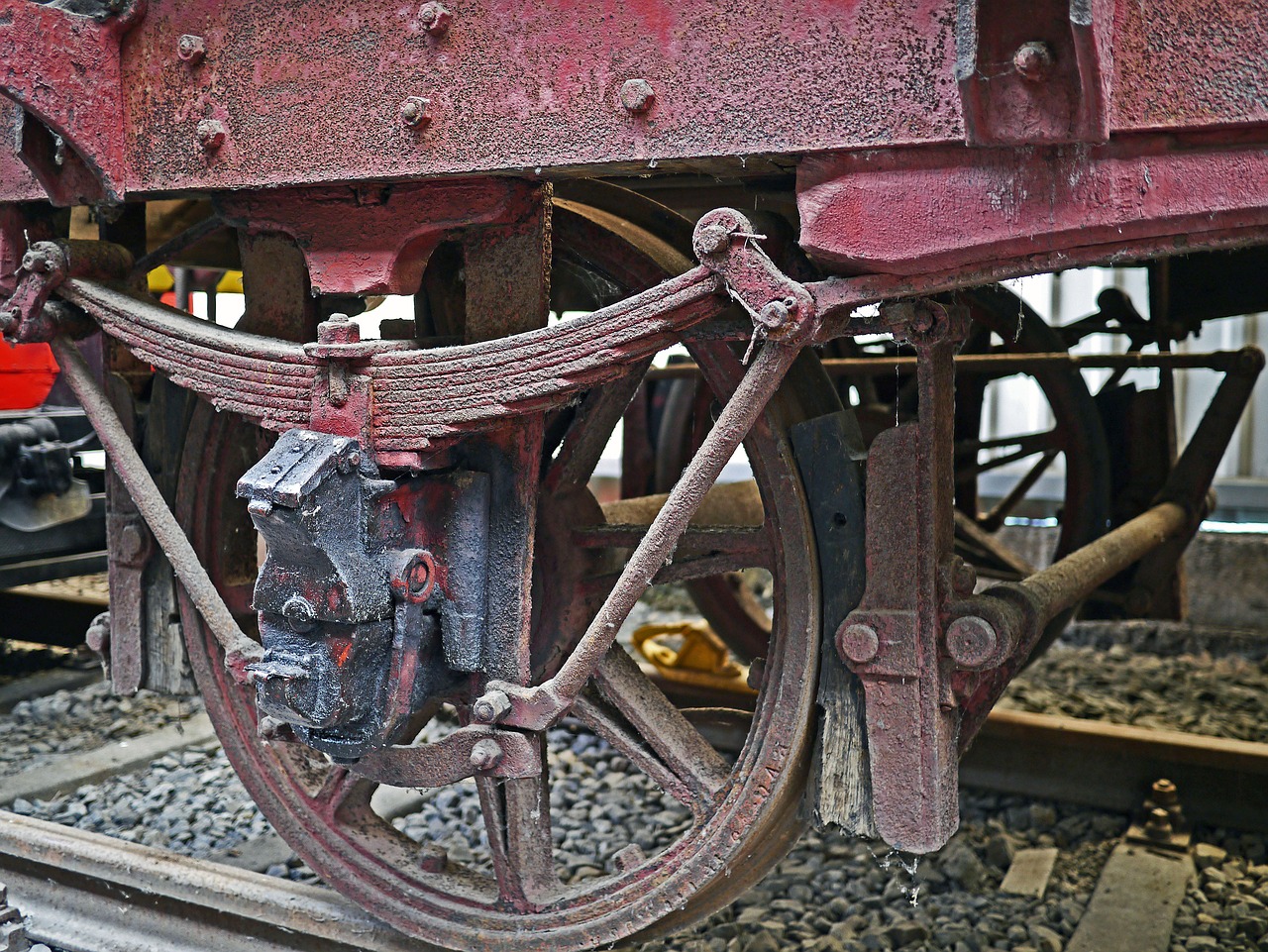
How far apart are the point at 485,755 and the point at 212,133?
48.3 inches

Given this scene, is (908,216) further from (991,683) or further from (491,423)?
(991,683)

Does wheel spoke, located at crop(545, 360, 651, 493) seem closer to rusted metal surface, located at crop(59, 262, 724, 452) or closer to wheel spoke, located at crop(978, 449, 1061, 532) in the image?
rusted metal surface, located at crop(59, 262, 724, 452)

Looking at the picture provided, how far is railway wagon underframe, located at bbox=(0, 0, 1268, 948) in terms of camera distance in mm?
1705

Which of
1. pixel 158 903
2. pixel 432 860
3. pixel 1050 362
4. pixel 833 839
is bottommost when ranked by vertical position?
pixel 833 839

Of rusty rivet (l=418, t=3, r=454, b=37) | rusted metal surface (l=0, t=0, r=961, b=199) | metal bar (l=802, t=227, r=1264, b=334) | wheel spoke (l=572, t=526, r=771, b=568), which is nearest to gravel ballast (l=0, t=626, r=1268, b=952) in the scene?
wheel spoke (l=572, t=526, r=771, b=568)

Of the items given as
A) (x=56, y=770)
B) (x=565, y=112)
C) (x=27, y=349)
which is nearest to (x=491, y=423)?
(x=565, y=112)

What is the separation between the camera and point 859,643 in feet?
7.40

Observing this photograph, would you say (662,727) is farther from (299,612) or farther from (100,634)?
(100,634)

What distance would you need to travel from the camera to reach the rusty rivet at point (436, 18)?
2037 mm

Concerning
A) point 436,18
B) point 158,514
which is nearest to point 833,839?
point 158,514

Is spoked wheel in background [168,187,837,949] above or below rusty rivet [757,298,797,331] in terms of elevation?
below

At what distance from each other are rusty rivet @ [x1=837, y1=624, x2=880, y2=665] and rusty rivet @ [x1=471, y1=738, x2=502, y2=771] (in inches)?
25.7

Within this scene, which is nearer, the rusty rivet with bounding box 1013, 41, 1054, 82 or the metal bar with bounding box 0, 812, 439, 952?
the rusty rivet with bounding box 1013, 41, 1054, 82

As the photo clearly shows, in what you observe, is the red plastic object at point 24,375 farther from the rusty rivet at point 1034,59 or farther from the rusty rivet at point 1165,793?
the rusty rivet at point 1034,59
